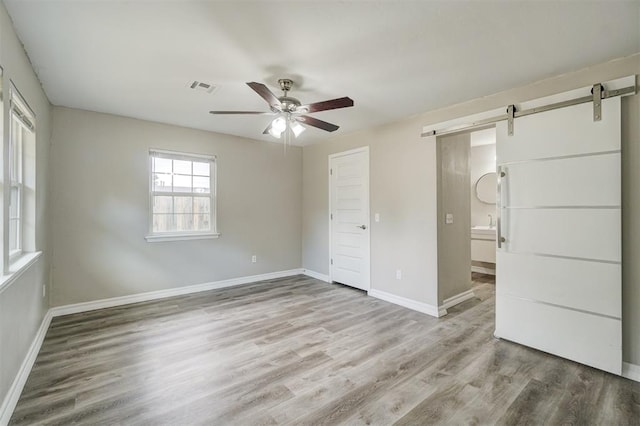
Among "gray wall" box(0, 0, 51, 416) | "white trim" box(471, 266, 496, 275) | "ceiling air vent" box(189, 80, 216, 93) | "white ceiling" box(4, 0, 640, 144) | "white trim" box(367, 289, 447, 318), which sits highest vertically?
"ceiling air vent" box(189, 80, 216, 93)

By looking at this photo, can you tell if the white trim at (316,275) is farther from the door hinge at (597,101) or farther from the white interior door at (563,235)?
the door hinge at (597,101)

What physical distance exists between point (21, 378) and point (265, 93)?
2.72m

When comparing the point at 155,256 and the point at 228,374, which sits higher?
the point at 155,256

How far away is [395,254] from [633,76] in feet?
8.94

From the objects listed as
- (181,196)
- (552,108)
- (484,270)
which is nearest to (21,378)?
(181,196)

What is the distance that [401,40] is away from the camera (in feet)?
6.74

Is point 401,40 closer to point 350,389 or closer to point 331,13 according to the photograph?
point 331,13

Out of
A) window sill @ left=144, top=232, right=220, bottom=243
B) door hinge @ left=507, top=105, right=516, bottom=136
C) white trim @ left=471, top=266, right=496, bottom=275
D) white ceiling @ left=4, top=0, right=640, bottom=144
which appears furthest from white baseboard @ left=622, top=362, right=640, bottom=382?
window sill @ left=144, top=232, right=220, bottom=243

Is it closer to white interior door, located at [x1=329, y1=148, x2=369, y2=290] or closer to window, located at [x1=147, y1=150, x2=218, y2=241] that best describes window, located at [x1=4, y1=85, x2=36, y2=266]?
window, located at [x1=147, y1=150, x2=218, y2=241]

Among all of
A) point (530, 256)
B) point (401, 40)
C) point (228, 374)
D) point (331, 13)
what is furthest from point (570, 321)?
point (331, 13)

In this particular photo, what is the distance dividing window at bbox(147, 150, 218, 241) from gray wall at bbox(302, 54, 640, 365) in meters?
1.94

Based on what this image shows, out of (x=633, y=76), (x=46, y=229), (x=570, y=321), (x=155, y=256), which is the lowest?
(x=570, y=321)

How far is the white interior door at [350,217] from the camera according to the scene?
4.36 m

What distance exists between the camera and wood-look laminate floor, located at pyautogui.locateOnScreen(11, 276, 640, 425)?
5.90 feet
